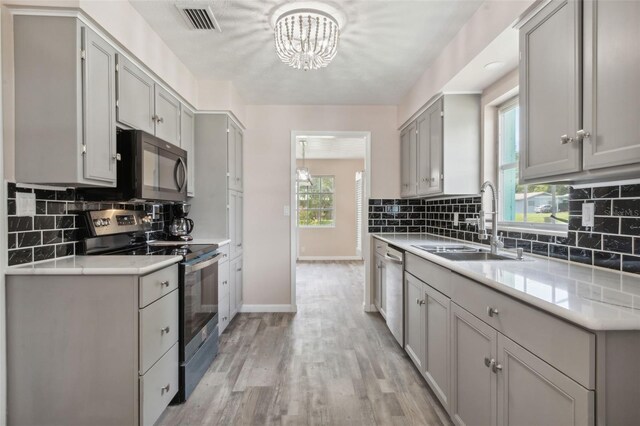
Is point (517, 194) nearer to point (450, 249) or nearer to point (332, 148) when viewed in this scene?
point (450, 249)

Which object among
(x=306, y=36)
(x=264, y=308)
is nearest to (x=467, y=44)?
(x=306, y=36)

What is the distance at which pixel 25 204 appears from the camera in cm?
172

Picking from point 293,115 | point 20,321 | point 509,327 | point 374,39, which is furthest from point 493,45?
point 20,321

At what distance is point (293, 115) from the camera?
4000 millimetres

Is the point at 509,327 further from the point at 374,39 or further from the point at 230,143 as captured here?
the point at 230,143

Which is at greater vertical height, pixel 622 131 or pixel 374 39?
pixel 374 39

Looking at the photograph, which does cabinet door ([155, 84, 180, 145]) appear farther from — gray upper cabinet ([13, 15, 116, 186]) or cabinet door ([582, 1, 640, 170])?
cabinet door ([582, 1, 640, 170])

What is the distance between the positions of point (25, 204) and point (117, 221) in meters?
0.67

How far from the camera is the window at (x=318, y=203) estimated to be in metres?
8.09

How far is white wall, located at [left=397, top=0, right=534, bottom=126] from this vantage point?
5.90 ft

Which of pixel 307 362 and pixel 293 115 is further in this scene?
pixel 293 115

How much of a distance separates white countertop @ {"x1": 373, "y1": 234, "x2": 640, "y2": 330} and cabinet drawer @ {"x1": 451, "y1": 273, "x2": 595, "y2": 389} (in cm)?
5

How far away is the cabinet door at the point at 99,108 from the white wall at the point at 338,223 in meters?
6.17

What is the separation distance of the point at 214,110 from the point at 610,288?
3220mm
